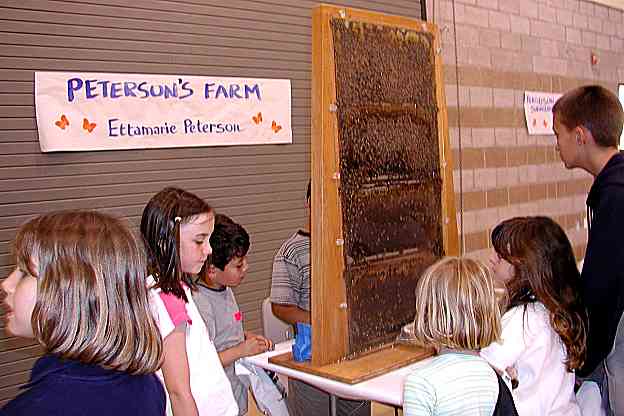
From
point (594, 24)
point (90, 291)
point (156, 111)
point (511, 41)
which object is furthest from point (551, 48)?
point (90, 291)

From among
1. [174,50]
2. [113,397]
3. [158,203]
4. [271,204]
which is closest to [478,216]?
[271,204]

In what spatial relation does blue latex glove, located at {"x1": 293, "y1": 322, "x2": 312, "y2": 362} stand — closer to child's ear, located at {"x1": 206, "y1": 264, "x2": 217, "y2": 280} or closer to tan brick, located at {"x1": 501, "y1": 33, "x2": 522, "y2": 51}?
child's ear, located at {"x1": 206, "y1": 264, "x2": 217, "y2": 280}

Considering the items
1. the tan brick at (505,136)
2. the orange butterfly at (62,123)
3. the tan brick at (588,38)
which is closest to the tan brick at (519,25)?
the tan brick at (505,136)

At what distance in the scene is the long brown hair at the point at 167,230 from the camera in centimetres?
196

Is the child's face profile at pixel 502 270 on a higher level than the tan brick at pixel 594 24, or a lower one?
lower

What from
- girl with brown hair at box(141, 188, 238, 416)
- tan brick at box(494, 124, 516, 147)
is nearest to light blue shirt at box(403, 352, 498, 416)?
girl with brown hair at box(141, 188, 238, 416)

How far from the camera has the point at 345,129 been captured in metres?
2.35

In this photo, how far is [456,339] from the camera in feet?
6.00

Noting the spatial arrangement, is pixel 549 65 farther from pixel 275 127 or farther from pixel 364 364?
pixel 364 364

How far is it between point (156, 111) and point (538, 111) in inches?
150

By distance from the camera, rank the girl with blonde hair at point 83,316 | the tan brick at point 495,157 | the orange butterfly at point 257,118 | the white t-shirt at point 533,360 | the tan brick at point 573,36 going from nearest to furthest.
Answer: the girl with blonde hair at point 83,316 < the white t-shirt at point 533,360 < the orange butterfly at point 257,118 < the tan brick at point 495,157 < the tan brick at point 573,36

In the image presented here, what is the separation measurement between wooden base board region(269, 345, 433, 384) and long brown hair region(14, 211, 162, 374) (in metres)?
1.04

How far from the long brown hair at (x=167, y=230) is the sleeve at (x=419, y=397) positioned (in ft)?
2.11

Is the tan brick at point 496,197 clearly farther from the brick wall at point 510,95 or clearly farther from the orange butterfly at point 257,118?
the orange butterfly at point 257,118
